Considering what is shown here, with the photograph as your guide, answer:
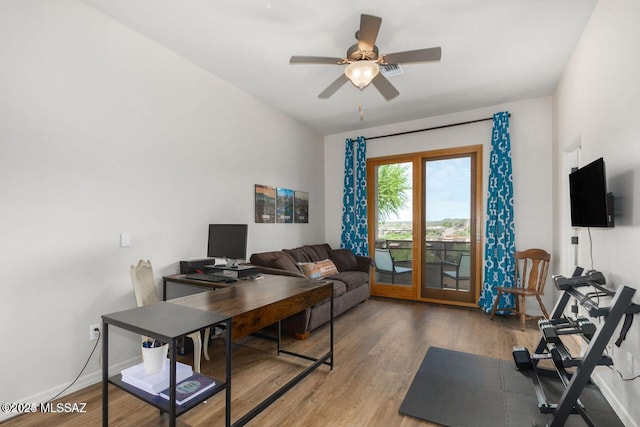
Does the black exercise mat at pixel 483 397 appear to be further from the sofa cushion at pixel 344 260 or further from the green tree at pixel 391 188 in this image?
the green tree at pixel 391 188

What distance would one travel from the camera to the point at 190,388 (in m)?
1.49

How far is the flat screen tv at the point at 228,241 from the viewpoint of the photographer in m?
2.91

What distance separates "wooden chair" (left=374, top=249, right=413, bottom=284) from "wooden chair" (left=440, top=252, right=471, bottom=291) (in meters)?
0.52

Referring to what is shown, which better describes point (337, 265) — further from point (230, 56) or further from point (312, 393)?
point (230, 56)

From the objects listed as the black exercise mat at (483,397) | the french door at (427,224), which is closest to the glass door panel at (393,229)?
the french door at (427,224)

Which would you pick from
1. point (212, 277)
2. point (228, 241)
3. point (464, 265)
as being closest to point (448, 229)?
point (464, 265)

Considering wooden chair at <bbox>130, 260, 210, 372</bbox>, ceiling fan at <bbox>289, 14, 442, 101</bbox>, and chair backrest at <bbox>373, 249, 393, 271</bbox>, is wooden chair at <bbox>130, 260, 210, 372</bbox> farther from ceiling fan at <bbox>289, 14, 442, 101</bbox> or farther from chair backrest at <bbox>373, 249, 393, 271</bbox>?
chair backrest at <bbox>373, 249, 393, 271</bbox>

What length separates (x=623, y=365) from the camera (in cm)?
197

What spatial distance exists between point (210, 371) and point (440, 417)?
184cm

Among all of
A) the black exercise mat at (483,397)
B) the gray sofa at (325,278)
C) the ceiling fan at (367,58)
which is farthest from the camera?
the gray sofa at (325,278)

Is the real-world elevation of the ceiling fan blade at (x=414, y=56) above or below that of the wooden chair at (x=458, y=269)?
above

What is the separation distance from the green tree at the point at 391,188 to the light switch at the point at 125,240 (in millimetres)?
3870

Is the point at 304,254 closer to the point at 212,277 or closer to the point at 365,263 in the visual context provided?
the point at 365,263

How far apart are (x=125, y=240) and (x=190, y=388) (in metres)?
1.67
